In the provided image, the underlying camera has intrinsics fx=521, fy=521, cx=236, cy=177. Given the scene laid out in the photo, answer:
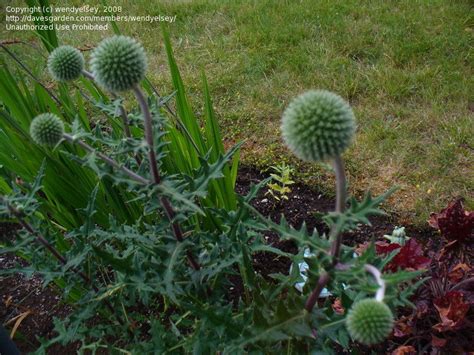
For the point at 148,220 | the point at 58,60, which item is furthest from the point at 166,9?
the point at 58,60

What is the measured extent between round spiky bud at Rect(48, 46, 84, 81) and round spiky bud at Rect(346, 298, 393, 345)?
1066 mm

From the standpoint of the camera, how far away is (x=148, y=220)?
7.15 ft

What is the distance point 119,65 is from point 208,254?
2.16ft

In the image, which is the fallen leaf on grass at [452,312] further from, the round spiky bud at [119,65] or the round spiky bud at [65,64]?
the round spiky bud at [65,64]

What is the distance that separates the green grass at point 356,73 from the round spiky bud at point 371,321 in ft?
4.85

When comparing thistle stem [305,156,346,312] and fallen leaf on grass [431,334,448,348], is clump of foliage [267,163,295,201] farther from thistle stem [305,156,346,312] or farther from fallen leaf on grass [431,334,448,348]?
thistle stem [305,156,346,312]

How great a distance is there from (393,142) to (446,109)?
447 mm

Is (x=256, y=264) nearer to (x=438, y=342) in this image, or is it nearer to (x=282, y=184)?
(x=282, y=184)

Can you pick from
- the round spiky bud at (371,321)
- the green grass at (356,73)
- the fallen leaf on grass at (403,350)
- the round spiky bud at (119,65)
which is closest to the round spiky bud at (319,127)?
the round spiky bud at (371,321)

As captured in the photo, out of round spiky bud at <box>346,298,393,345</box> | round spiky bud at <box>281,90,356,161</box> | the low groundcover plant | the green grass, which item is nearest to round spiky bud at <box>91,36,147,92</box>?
the low groundcover plant

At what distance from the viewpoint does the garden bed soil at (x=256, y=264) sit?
2162 millimetres

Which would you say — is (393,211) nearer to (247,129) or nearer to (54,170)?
(247,129)

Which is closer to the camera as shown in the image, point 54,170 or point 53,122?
point 53,122

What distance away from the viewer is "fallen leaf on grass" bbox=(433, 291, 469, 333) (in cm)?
166
